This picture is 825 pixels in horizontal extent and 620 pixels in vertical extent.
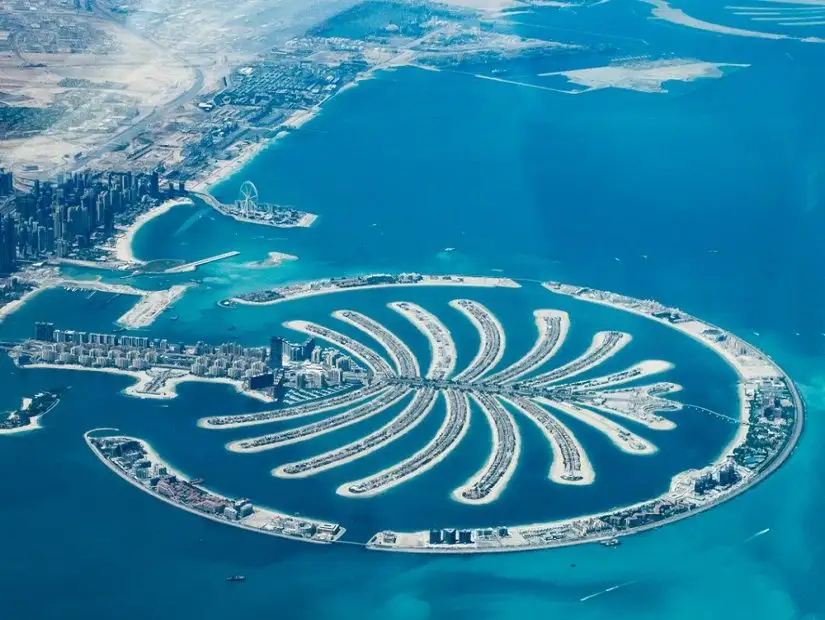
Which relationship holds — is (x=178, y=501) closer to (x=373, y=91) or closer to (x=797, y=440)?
(x=797, y=440)

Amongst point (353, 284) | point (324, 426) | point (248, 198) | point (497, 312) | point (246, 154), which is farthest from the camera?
point (246, 154)

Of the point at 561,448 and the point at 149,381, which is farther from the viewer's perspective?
the point at 149,381

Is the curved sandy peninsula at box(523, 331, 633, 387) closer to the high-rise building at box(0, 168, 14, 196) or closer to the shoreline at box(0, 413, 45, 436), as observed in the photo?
the shoreline at box(0, 413, 45, 436)

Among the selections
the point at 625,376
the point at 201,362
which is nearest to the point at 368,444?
the point at 201,362

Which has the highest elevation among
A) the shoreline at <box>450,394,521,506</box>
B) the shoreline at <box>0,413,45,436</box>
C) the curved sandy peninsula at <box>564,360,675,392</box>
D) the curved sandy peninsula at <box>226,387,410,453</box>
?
the shoreline at <box>0,413,45,436</box>

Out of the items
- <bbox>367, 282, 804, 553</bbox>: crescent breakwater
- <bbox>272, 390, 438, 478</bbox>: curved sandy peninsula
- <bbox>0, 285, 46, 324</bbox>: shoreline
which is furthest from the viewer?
<bbox>0, 285, 46, 324</bbox>: shoreline

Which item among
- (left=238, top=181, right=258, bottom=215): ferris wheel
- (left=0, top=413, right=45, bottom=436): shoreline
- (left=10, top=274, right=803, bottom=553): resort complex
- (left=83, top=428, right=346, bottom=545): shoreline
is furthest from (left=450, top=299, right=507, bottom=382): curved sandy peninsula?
(left=238, top=181, right=258, bottom=215): ferris wheel

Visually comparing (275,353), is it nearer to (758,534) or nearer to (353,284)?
(353,284)
